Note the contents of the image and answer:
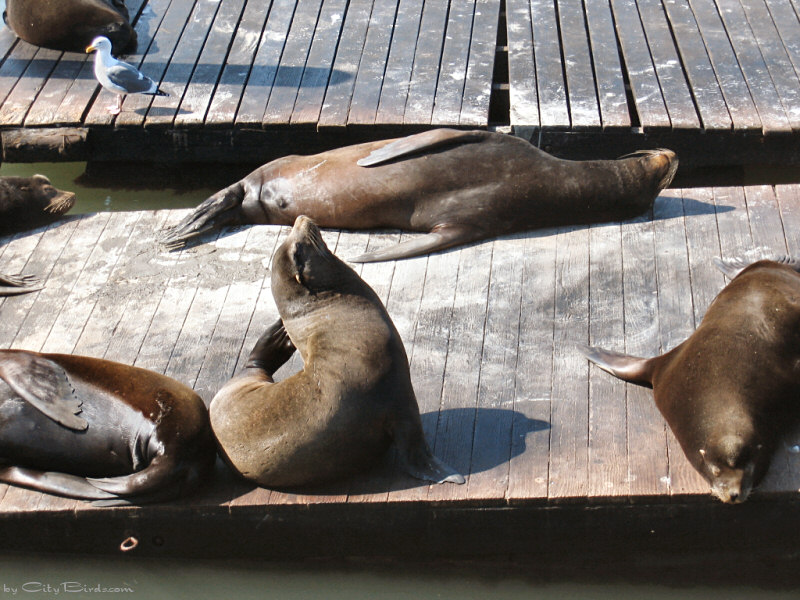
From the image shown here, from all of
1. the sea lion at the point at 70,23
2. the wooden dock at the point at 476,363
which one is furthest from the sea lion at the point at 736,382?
the sea lion at the point at 70,23

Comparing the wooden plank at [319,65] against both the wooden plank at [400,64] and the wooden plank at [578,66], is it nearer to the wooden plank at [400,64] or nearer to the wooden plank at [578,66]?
the wooden plank at [400,64]

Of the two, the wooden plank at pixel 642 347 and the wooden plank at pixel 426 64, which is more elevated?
the wooden plank at pixel 642 347

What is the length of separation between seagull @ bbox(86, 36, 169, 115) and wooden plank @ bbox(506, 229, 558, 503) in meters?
2.98

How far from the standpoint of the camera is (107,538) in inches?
153

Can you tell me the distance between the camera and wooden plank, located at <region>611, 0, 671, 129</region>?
6234 millimetres

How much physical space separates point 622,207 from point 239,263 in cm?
206

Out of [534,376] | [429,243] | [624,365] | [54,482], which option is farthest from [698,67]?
[54,482]

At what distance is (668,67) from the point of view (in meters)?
6.82

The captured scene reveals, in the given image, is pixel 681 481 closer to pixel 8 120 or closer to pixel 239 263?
pixel 239 263

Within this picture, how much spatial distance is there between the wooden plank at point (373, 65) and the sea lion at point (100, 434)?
10.3 ft

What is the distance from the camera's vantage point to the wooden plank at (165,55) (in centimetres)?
673

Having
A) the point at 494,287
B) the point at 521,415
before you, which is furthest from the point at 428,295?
the point at 521,415

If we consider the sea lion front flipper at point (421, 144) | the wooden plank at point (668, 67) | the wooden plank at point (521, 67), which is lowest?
the wooden plank at point (668, 67)

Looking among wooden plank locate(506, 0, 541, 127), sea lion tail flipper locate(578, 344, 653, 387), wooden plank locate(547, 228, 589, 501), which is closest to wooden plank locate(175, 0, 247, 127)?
wooden plank locate(506, 0, 541, 127)
